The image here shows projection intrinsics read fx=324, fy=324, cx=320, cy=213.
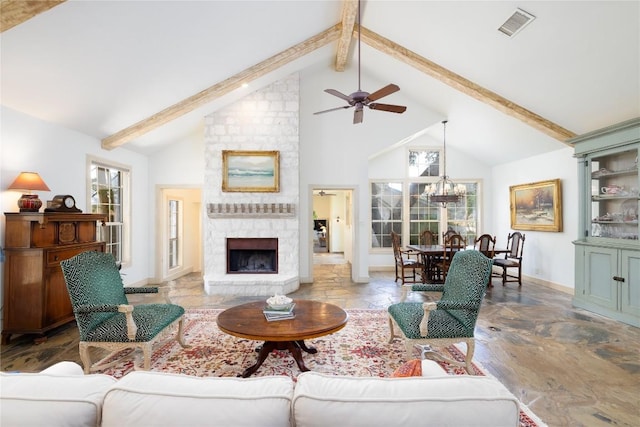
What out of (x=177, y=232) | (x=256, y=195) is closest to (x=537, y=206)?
(x=256, y=195)

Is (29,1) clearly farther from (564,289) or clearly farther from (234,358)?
(564,289)

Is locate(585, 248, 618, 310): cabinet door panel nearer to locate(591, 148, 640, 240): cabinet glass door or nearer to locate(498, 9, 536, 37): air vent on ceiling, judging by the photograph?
locate(591, 148, 640, 240): cabinet glass door

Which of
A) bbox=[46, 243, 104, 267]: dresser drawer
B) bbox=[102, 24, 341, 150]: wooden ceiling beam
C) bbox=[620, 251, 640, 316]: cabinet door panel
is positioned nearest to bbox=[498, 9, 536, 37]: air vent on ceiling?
bbox=[102, 24, 341, 150]: wooden ceiling beam

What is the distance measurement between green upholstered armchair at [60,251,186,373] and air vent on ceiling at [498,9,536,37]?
4668 mm

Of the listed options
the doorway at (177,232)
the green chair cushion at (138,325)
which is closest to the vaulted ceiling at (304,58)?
the doorway at (177,232)

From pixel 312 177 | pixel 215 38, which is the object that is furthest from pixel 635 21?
pixel 312 177

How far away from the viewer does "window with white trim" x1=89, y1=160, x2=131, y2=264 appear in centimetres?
511

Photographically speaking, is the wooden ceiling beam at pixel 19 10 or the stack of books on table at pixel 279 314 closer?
the wooden ceiling beam at pixel 19 10

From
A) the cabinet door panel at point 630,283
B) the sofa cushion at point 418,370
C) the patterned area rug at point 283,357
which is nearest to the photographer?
the sofa cushion at point 418,370

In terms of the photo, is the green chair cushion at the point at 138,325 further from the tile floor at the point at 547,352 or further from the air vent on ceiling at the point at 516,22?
the air vent on ceiling at the point at 516,22

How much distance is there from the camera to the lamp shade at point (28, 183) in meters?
3.38

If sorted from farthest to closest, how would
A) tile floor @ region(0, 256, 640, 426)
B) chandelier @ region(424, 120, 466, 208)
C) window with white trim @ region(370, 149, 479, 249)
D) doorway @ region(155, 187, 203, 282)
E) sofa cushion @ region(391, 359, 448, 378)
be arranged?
window with white trim @ region(370, 149, 479, 249) < doorway @ region(155, 187, 203, 282) < chandelier @ region(424, 120, 466, 208) < tile floor @ region(0, 256, 640, 426) < sofa cushion @ region(391, 359, 448, 378)

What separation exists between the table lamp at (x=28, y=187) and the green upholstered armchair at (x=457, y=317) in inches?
155

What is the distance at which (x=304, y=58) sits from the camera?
570 cm
